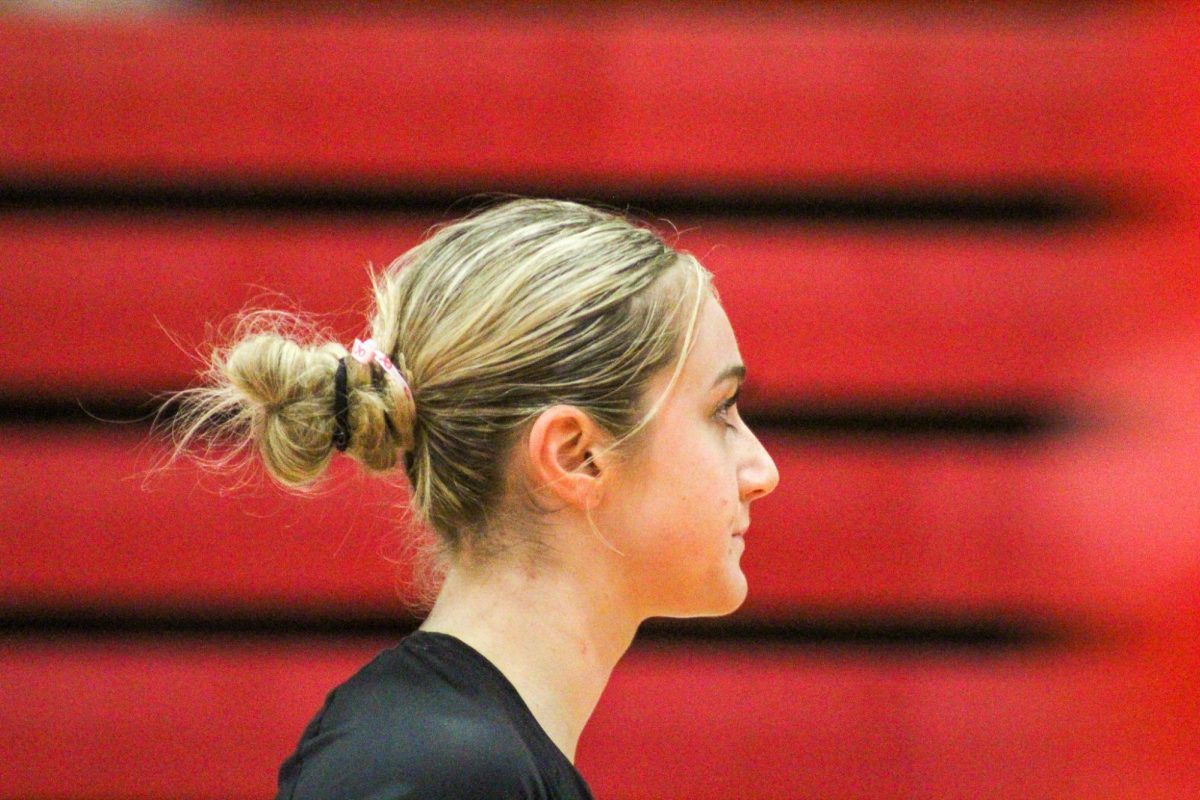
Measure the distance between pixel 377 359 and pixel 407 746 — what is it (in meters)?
0.34

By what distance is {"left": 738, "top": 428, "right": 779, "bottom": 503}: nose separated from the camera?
1130mm

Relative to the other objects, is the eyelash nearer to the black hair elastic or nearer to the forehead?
the forehead

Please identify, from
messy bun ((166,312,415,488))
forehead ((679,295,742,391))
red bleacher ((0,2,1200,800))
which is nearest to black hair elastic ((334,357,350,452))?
messy bun ((166,312,415,488))

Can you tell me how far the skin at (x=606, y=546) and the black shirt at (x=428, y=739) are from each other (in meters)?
0.05

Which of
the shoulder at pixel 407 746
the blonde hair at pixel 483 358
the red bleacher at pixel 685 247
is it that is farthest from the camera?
the red bleacher at pixel 685 247

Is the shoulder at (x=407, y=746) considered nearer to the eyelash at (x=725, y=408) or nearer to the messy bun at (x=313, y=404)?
the messy bun at (x=313, y=404)

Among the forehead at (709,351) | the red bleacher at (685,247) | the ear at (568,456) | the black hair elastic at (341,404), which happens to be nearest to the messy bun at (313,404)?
the black hair elastic at (341,404)

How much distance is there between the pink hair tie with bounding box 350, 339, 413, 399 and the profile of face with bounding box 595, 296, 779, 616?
7.2 inches

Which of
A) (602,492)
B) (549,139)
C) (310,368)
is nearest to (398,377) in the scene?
(310,368)

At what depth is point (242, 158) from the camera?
236 centimetres

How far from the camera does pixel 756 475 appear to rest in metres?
1.14

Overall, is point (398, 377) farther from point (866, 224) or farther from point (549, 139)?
point (866, 224)

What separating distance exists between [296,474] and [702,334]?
0.35 m

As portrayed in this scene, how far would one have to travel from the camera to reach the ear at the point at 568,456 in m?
1.03
